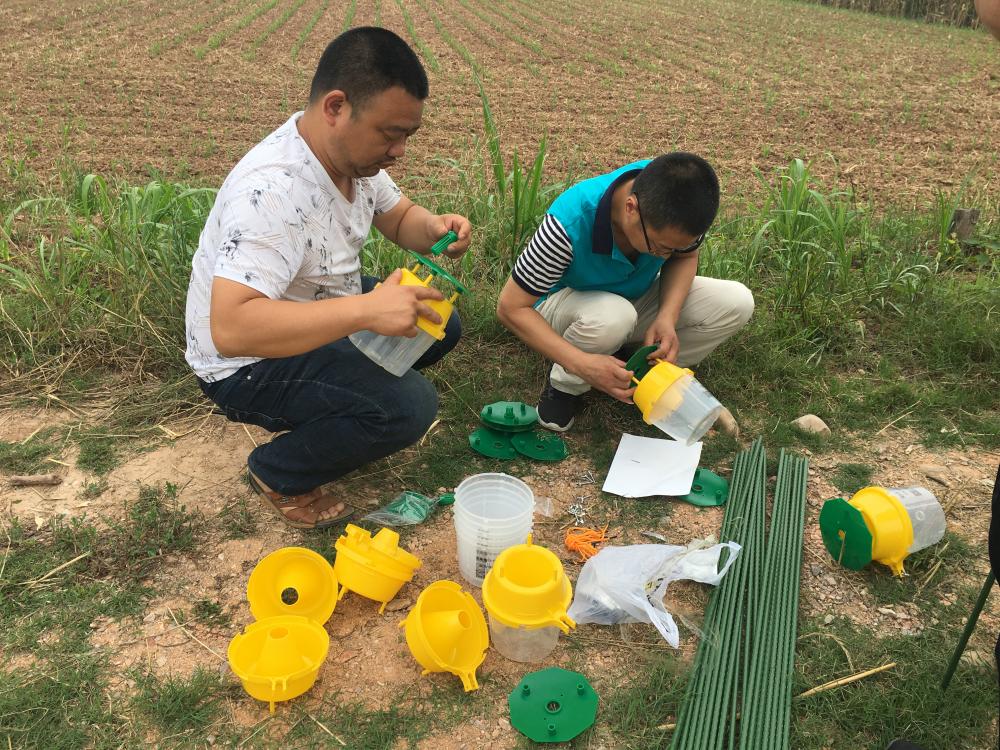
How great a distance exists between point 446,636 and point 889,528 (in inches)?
52.8

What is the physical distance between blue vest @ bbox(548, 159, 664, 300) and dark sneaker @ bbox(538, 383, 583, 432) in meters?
0.45

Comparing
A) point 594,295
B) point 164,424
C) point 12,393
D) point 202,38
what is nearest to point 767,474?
point 594,295

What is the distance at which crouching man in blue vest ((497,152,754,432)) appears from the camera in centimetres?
237

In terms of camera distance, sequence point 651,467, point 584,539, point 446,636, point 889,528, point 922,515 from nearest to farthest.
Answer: point 446,636 < point 889,528 < point 922,515 < point 584,539 < point 651,467

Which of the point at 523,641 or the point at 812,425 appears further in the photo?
the point at 812,425

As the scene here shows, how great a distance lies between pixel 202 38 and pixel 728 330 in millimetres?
10977

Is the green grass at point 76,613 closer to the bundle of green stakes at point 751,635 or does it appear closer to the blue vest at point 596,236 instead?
the bundle of green stakes at point 751,635

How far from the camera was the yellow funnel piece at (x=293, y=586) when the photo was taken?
2.04 metres

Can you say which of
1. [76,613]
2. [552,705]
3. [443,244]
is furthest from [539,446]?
[76,613]

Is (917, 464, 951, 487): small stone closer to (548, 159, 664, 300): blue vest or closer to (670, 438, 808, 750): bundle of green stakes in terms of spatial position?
(670, 438, 808, 750): bundle of green stakes

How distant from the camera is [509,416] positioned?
290 centimetres

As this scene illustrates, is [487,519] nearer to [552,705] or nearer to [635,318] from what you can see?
[552,705]

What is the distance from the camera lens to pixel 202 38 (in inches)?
444

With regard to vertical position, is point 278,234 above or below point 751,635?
above
